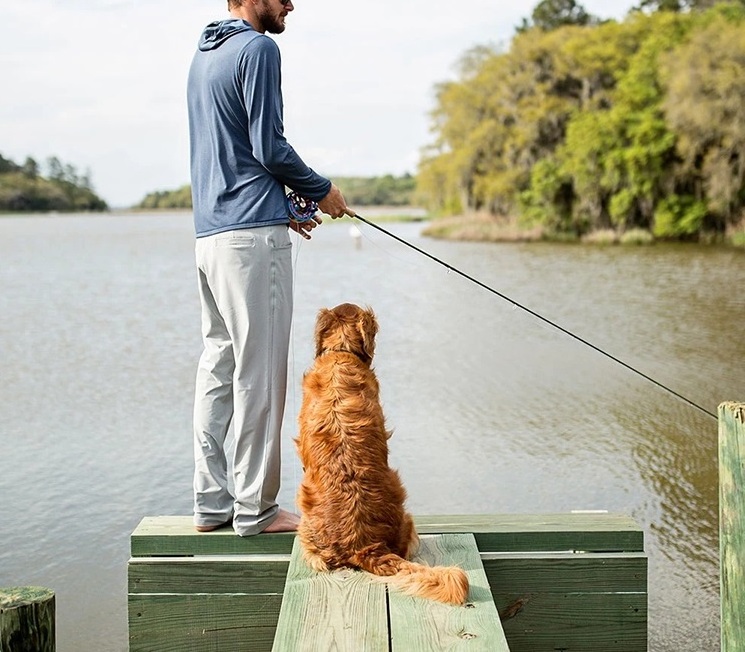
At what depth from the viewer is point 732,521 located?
10.5 feet

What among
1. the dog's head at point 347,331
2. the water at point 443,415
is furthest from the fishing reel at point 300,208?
the dog's head at point 347,331

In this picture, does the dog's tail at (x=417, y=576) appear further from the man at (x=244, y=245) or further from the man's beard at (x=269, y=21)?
the man's beard at (x=269, y=21)

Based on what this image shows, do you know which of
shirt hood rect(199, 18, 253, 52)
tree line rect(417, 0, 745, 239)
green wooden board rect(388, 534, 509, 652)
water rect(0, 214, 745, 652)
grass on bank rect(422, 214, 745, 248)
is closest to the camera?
green wooden board rect(388, 534, 509, 652)

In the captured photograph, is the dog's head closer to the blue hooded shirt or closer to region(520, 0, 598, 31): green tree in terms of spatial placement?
the blue hooded shirt

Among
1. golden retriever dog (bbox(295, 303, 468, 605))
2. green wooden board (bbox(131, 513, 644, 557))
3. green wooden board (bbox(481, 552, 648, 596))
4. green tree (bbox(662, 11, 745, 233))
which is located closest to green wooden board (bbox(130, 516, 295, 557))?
green wooden board (bbox(131, 513, 644, 557))

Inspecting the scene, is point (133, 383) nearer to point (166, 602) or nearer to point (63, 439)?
point (63, 439)

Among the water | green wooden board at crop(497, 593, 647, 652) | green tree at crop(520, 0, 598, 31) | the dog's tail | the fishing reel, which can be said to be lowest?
the water

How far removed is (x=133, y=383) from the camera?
11148 millimetres

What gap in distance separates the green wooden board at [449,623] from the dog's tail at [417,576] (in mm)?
30

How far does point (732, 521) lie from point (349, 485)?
1206 millimetres

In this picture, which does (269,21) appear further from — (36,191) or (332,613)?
(36,191)

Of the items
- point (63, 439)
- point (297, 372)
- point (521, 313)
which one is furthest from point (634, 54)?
point (63, 439)

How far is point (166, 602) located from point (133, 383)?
761 cm

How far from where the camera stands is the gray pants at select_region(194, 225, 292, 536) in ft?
12.3
